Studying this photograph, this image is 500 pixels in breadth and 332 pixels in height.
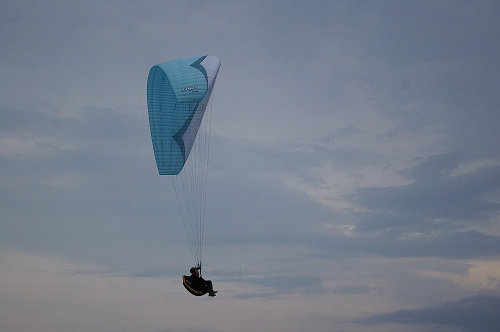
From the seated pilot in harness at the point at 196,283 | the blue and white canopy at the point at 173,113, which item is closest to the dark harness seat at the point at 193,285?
the seated pilot in harness at the point at 196,283

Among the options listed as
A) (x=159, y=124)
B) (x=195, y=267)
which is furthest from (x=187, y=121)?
(x=195, y=267)

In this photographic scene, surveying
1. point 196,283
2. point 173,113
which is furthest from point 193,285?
point 173,113

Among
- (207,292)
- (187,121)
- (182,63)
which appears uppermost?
(182,63)

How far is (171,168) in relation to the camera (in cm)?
4588

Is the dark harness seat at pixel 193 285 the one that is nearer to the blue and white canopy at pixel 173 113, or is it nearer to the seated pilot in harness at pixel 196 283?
the seated pilot in harness at pixel 196 283

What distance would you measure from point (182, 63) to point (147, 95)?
3554mm

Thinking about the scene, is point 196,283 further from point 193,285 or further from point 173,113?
point 173,113

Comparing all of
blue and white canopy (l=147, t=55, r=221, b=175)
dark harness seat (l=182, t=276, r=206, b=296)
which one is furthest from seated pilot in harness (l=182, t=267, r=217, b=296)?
blue and white canopy (l=147, t=55, r=221, b=175)

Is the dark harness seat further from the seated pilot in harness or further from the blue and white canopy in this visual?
the blue and white canopy

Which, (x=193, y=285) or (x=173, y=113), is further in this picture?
(x=173, y=113)

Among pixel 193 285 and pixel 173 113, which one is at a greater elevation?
pixel 173 113

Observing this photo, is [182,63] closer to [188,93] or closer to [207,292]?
[188,93]

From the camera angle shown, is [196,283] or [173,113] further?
[173,113]

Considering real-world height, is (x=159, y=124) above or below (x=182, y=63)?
below
